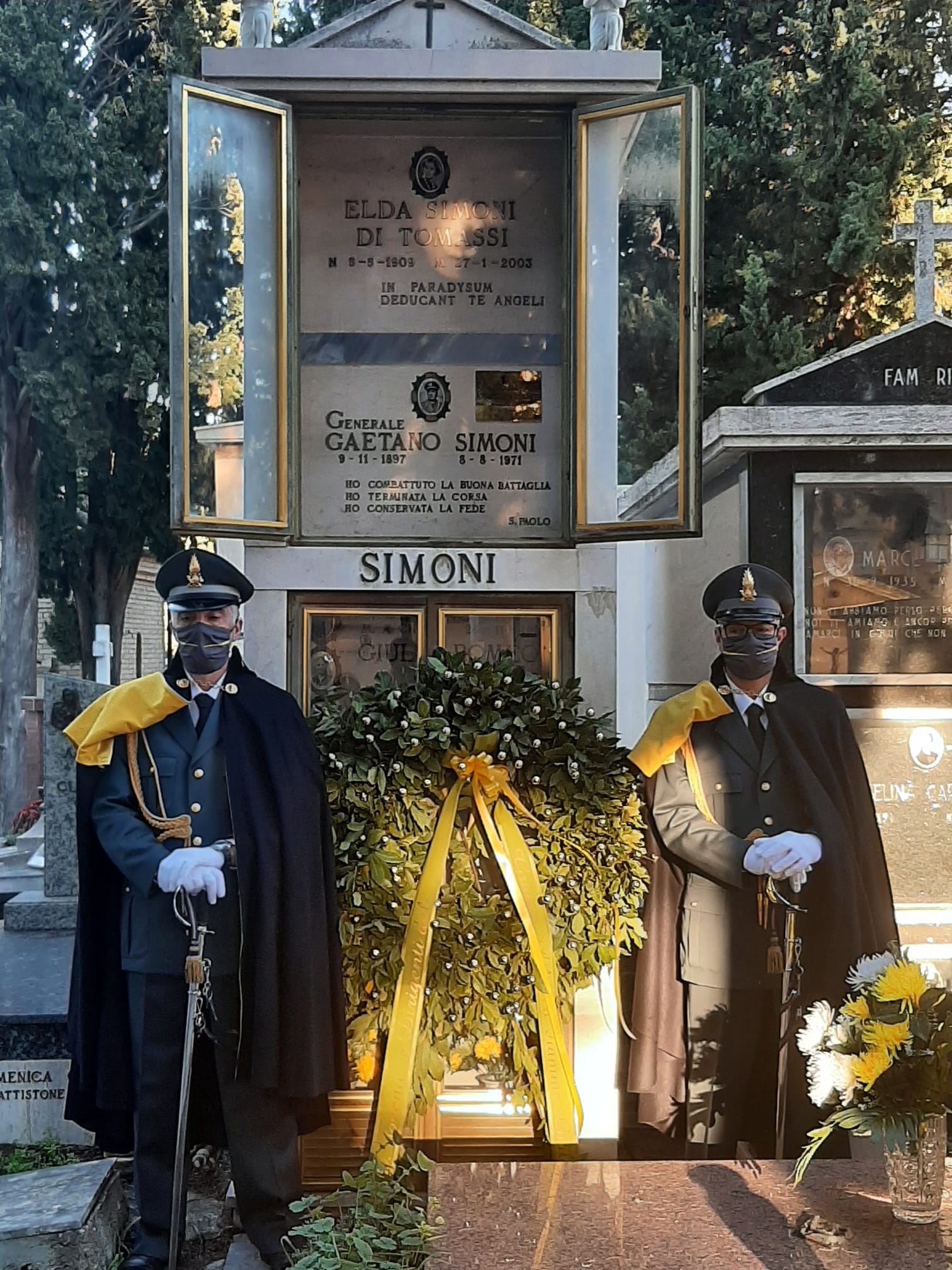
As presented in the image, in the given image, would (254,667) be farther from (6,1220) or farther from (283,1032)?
(6,1220)

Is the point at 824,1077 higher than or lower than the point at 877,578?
lower

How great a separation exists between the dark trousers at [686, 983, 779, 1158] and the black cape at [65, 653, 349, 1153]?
47.6 inches

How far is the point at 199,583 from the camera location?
3.93 meters

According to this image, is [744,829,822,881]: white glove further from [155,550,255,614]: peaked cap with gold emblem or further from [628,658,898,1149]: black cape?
[155,550,255,614]: peaked cap with gold emblem

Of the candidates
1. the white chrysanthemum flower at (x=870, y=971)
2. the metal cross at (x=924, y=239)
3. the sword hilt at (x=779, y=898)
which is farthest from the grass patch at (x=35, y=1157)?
the metal cross at (x=924, y=239)

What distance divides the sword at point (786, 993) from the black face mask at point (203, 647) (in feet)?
6.30

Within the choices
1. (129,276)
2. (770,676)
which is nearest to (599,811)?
(770,676)

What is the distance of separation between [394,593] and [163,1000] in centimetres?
213

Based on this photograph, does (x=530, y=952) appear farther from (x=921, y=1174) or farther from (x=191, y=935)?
(x=921, y=1174)

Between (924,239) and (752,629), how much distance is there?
3934mm

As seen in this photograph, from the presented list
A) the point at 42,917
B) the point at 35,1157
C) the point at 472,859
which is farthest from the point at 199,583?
the point at 42,917

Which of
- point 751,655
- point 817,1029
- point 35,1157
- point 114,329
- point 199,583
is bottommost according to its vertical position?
point 35,1157

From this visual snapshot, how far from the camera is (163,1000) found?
3.79 m

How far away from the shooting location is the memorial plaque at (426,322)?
5449 millimetres
